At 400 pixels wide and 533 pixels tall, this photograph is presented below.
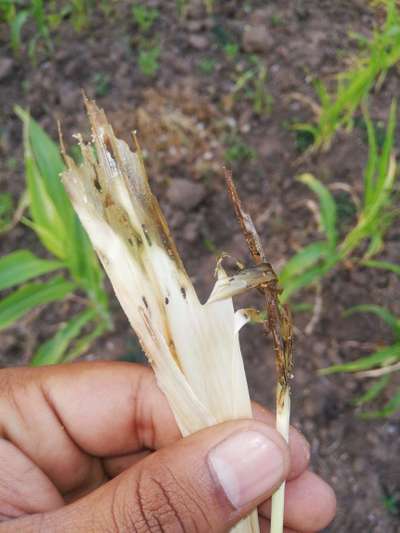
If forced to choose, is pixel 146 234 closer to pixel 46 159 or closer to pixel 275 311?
pixel 275 311

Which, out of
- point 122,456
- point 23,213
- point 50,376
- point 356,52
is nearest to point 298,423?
point 122,456

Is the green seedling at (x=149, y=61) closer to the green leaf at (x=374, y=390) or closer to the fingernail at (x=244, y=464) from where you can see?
the green leaf at (x=374, y=390)

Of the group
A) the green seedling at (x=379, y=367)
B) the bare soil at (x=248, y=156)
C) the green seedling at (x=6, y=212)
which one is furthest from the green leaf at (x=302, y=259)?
the green seedling at (x=6, y=212)

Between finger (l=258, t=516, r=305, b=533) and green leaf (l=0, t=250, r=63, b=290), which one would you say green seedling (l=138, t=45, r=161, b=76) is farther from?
finger (l=258, t=516, r=305, b=533)

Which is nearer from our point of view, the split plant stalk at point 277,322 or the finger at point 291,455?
the split plant stalk at point 277,322

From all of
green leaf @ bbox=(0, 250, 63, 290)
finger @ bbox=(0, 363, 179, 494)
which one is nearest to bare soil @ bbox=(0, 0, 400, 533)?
green leaf @ bbox=(0, 250, 63, 290)

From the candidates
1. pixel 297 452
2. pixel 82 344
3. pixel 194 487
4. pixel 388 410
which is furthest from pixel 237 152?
pixel 194 487

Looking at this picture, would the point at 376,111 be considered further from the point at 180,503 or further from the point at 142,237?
the point at 180,503
